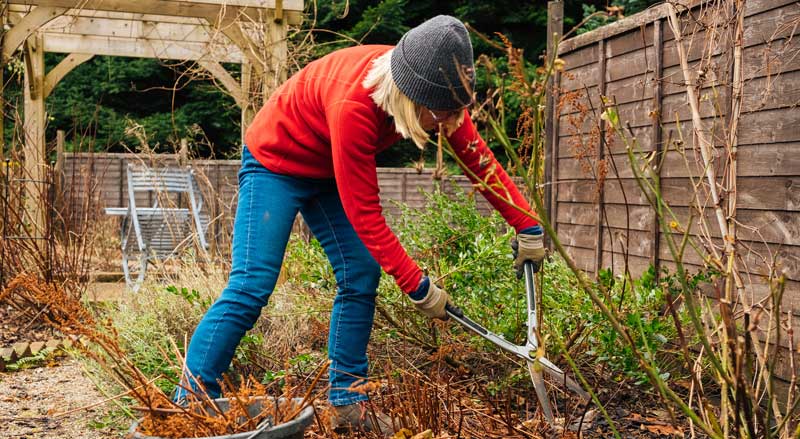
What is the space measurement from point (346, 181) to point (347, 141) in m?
0.11

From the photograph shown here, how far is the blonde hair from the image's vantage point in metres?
2.29

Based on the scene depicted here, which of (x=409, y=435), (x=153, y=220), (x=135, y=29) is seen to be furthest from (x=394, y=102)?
(x=135, y=29)

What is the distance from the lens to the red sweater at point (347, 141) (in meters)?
2.33

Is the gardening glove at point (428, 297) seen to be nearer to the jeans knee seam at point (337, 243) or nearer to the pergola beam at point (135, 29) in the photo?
the jeans knee seam at point (337, 243)

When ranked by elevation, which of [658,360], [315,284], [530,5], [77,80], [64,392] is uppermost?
[530,5]

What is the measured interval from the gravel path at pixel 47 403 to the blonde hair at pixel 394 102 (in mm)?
1566

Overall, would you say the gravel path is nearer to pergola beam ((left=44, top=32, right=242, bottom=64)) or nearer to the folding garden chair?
the folding garden chair

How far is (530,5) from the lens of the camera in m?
17.4

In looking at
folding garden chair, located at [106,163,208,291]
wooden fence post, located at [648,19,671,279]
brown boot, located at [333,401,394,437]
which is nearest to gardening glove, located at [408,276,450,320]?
brown boot, located at [333,401,394,437]

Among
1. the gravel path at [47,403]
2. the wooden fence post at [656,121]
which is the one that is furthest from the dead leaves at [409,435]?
the wooden fence post at [656,121]

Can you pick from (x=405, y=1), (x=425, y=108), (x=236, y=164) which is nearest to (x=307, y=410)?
(x=425, y=108)

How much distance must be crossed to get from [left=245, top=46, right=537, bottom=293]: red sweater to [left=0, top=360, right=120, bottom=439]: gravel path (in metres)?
1.24

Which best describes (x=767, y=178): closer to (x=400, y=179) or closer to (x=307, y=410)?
(x=307, y=410)

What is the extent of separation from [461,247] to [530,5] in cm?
1482
